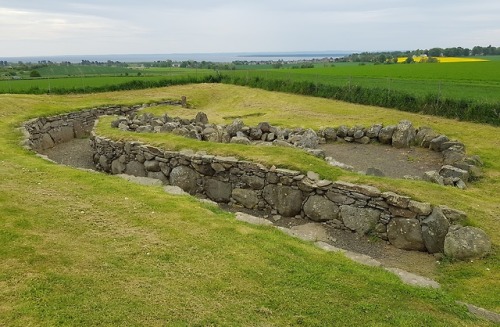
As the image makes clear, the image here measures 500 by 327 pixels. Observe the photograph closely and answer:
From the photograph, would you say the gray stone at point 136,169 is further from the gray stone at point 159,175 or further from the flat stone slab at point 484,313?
the flat stone slab at point 484,313

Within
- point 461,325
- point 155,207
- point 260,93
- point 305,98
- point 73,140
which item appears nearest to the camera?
point 461,325

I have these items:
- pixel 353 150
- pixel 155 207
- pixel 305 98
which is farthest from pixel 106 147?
pixel 305 98

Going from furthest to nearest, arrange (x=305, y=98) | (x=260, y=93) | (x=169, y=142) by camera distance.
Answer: (x=260, y=93) → (x=305, y=98) → (x=169, y=142)

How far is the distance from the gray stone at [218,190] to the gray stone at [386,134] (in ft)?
36.6

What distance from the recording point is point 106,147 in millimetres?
17516

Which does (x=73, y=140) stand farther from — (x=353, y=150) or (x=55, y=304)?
(x=55, y=304)

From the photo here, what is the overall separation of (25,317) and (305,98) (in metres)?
33.4

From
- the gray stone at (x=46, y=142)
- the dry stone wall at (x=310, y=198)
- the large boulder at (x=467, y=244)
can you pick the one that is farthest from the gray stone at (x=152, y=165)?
the gray stone at (x=46, y=142)

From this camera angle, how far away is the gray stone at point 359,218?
36.1ft

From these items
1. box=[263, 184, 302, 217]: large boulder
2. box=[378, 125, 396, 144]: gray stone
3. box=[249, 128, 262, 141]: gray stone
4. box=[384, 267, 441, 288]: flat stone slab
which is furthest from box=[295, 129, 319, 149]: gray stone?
box=[384, 267, 441, 288]: flat stone slab

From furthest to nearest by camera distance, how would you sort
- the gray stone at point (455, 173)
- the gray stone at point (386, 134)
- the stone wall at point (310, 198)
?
the gray stone at point (386, 134) < the gray stone at point (455, 173) < the stone wall at point (310, 198)

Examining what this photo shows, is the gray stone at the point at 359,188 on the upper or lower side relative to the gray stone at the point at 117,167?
upper

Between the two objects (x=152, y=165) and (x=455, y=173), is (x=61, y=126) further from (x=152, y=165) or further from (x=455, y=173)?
(x=455, y=173)

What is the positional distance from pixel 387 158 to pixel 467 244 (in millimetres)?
9937
